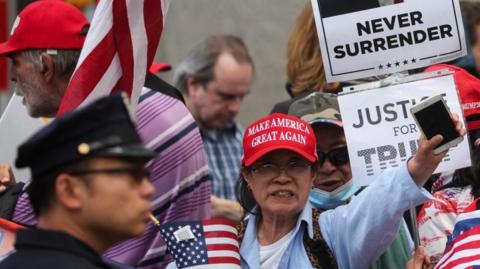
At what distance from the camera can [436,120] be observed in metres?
5.43

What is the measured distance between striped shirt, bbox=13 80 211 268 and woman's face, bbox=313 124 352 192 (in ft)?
1.77

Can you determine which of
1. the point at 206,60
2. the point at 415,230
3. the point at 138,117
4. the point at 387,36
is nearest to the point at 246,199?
the point at 138,117

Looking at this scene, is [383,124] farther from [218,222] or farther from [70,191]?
[70,191]

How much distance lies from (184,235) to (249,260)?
0.90 ft

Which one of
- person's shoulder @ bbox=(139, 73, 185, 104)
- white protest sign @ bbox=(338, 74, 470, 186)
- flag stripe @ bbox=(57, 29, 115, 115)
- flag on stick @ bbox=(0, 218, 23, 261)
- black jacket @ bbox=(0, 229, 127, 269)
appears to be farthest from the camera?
person's shoulder @ bbox=(139, 73, 185, 104)

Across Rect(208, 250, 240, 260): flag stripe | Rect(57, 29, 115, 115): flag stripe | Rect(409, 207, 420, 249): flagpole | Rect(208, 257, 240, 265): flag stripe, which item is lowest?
Rect(409, 207, 420, 249): flagpole

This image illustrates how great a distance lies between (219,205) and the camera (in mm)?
8586

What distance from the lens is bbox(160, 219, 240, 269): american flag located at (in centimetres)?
574

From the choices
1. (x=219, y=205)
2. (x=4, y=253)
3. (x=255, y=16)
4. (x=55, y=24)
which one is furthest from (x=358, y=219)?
(x=255, y=16)

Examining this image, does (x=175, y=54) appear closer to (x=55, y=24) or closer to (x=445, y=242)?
(x=55, y=24)

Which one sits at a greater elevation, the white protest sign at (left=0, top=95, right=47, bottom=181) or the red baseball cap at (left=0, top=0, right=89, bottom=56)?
the red baseball cap at (left=0, top=0, right=89, bottom=56)

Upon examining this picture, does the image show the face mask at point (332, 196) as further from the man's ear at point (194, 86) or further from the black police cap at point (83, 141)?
the man's ear at point (194, 86)

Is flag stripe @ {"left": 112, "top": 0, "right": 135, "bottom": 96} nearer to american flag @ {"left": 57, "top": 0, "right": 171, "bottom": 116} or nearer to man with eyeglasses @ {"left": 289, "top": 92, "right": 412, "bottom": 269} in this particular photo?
american flag @ {"left": 57, "top": 0, "right": 171, "bottom": 116}

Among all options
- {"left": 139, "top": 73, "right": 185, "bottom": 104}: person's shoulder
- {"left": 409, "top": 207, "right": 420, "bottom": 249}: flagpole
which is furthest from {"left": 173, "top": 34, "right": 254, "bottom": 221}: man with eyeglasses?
{"left": 409, "top": 207, "right": 420, "bottom": 249}: flagpole
